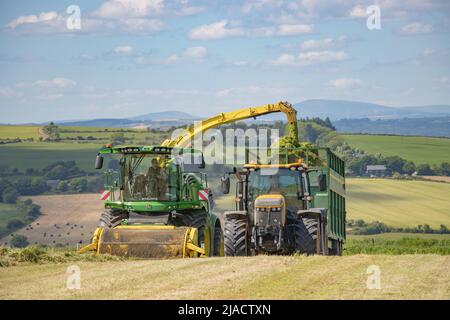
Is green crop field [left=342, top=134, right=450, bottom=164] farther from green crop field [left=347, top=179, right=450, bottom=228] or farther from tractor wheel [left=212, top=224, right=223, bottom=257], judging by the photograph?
tractor wheel [left=212, top=224, right=223, bottom=257]

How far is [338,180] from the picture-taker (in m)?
28.2

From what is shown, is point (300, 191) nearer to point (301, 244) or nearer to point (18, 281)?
point (301, 244)

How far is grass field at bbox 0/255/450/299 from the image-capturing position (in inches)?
547

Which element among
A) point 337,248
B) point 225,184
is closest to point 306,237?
point 225,184

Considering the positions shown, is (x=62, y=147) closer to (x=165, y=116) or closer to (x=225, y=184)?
(x=165, y=116)

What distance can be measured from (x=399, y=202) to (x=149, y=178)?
52.3 meters

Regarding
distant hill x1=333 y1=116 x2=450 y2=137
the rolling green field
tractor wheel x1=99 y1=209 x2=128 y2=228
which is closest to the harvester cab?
tractor wheel x1=99 y1=209 x2=128 y2=228

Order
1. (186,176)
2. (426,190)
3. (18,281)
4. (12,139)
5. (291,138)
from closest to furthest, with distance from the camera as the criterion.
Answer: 1. (18,281)
2. (186,176)
3. (291,138)
4. (426,190)
5. (12,139)

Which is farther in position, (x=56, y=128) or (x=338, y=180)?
A: (x=56, y=128)

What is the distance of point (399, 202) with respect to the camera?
73.5 m

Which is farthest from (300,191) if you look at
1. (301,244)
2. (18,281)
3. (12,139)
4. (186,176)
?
(12,139)

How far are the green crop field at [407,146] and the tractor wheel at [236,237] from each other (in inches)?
2751

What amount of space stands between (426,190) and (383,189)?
3436mm

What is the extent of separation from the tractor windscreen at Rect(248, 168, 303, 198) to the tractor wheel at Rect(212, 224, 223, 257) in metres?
2.22
